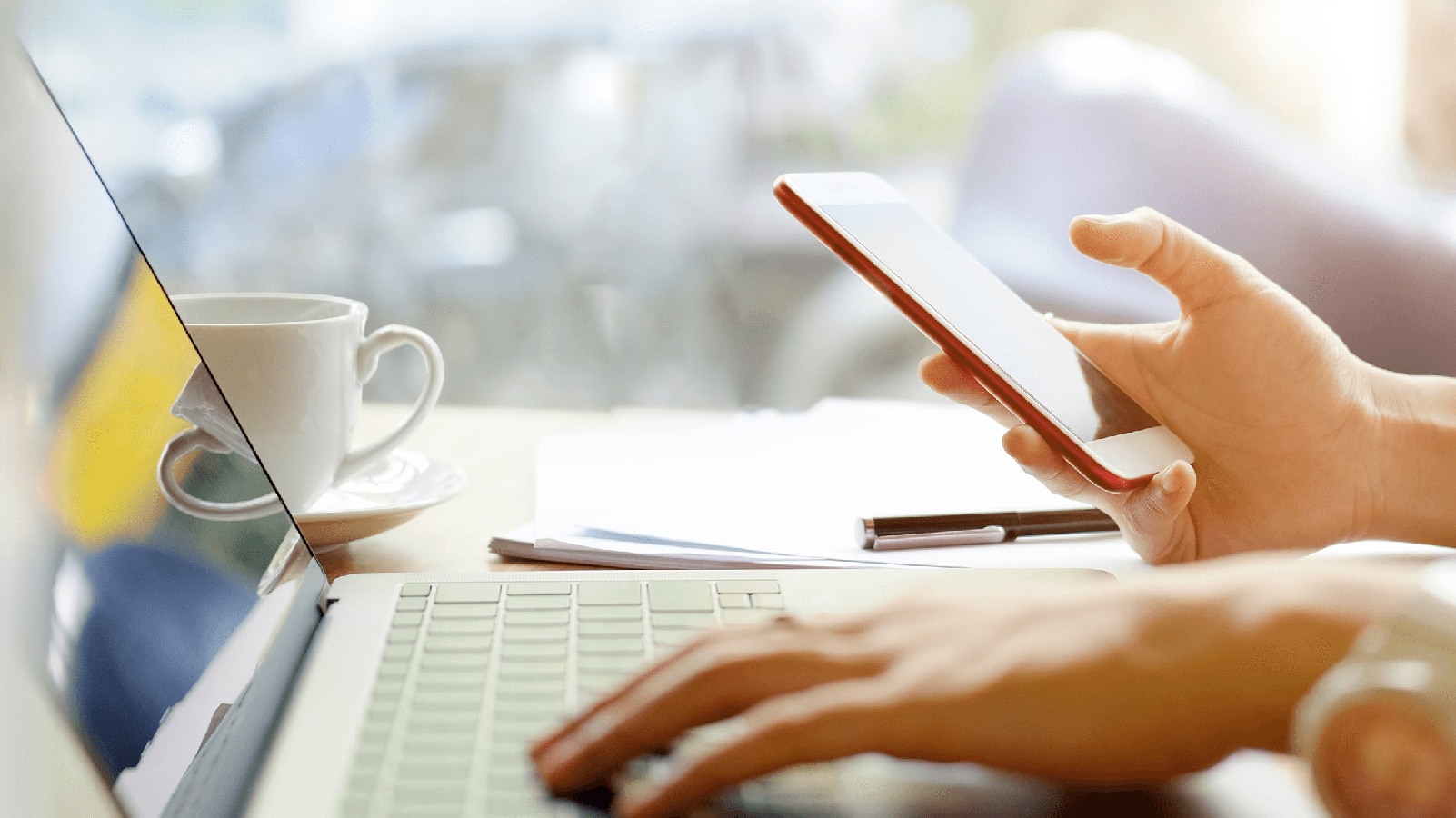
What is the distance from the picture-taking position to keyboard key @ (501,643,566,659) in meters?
0.37

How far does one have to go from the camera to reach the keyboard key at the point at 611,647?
37 centimetres

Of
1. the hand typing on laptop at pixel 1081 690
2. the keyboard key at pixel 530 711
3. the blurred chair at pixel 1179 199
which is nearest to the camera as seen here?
the hand typing on laptop at pixel 1081 690

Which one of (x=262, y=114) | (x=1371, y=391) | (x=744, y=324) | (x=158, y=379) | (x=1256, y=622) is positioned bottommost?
(x=744, y=324)

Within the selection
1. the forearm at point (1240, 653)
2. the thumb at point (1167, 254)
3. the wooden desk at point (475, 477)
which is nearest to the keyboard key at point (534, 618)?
the wooden desk at point (475, 477)

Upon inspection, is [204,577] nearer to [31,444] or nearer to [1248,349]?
[31,444]

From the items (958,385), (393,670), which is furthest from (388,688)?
(958,385)

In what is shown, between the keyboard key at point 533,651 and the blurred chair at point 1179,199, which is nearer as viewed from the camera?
the keyboard key at point 533,651

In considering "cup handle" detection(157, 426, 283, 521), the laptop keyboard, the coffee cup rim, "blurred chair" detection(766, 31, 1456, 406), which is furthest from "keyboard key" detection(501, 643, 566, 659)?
"blurred chair" detection(766, 31, 1456, 406)

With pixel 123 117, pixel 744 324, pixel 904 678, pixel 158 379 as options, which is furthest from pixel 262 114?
pixel 904 678

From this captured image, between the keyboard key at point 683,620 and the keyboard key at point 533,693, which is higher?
the keyboard key at point 533,693

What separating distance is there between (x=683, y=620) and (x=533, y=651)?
0.06m

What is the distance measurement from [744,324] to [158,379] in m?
1.69

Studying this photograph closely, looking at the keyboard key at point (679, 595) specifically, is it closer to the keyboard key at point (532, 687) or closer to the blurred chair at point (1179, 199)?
the keyboard key at point (532, 687)

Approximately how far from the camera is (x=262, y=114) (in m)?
1.85
